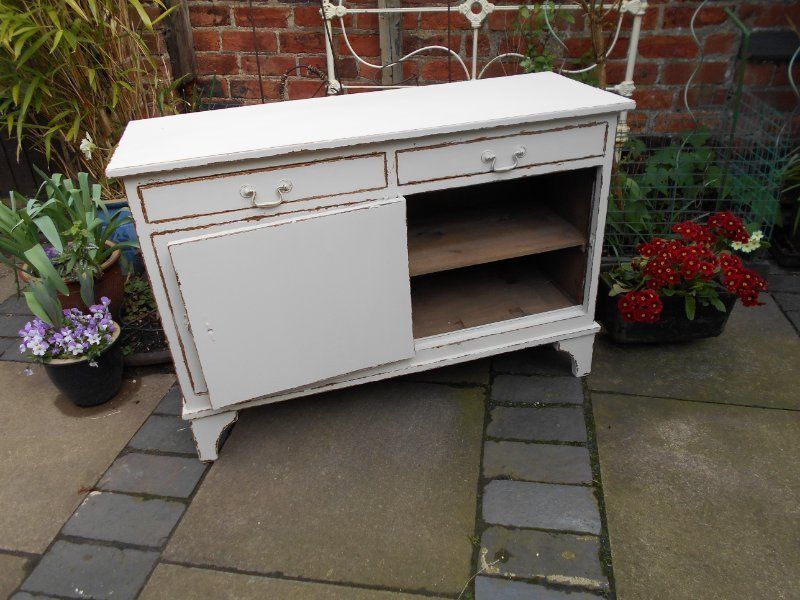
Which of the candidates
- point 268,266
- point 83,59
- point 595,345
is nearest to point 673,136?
point 595,345

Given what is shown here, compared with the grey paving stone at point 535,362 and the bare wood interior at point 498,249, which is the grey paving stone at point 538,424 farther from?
the bare wood interior at point 498,249

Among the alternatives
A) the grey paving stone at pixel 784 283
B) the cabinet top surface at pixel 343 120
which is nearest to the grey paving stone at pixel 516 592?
the cabinet top surface at pixel 343 120

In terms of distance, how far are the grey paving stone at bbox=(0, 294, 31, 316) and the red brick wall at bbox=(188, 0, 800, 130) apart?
1422 mm

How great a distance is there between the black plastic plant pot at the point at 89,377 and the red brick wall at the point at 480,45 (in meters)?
1.53

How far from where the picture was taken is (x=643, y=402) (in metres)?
2.23

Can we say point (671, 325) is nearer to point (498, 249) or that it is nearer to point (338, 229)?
point (498, 249)

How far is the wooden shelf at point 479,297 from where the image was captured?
2266 mm

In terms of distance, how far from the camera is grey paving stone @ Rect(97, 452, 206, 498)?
78.5 inches

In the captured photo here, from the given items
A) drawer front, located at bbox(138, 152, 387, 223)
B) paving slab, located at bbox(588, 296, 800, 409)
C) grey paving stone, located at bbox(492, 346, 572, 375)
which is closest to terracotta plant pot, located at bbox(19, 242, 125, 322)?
drawer front, located at bbox(138, 152, 387, 223)

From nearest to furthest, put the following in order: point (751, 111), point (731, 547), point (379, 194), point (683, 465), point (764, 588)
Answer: point (764, 588) → point (731, 547) → point (379, 194) → point (683, 465) → point (751, 111)

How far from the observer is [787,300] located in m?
2.75

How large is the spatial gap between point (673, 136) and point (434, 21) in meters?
1.21

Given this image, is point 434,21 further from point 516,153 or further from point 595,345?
point 595,345

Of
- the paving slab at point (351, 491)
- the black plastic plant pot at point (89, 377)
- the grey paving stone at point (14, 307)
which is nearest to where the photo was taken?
the paving slab at point (351, 491)
